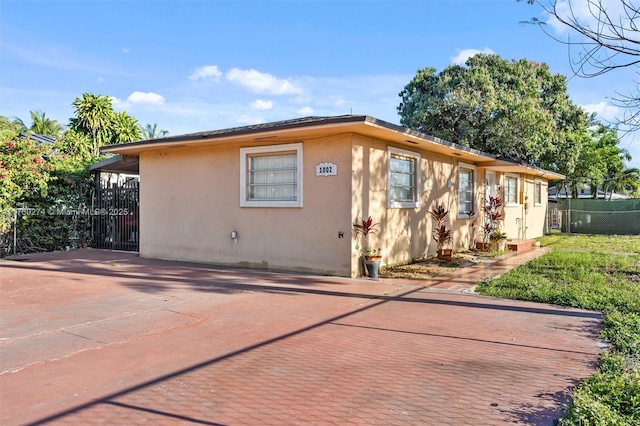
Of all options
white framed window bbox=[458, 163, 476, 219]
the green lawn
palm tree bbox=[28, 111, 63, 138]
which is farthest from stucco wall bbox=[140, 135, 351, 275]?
palm tree bbox=[28, 111, 63, 138]

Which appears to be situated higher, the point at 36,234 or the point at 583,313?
the point at 36,234

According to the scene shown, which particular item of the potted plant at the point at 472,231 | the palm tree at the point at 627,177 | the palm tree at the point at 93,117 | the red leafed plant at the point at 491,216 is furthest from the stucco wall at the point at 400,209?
the palm tree at the point at 627,177

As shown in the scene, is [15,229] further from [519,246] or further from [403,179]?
[519,246]

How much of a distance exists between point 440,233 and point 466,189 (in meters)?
3.31

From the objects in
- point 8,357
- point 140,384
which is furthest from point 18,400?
point 8,357

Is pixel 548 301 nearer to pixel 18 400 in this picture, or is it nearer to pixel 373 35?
pixel 18 400

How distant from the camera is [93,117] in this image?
21.7 m

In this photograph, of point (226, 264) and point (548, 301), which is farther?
point (226, 264)

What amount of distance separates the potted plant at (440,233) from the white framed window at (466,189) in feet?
5.77

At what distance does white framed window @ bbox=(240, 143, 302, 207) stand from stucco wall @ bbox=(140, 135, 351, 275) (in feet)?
0.54

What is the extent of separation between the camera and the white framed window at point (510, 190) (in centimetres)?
1723

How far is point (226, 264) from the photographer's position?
34.4 ft

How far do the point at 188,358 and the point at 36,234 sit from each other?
35.7ft

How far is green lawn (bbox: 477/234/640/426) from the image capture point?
3.05 meters
